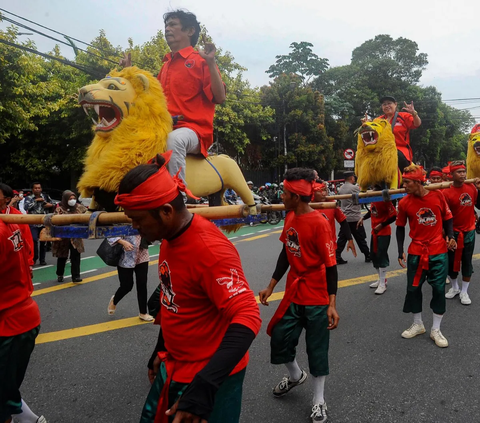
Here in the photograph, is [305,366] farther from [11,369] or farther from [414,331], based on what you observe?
[11,369]

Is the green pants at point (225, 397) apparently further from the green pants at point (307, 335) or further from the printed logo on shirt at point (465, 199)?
the printed logo on shirt at point (465, 199)

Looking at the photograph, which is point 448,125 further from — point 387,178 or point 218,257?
point 218,257

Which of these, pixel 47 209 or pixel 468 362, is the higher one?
pixel 47 209

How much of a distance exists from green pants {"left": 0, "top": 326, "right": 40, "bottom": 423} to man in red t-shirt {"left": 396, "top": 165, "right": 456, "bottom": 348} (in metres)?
3.49

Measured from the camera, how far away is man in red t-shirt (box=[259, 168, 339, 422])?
2895 mm

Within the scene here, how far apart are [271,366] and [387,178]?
2570 millimetres

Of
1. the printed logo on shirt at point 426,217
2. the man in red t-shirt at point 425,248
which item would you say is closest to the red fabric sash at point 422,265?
the man in red t-shirt at point 425,248

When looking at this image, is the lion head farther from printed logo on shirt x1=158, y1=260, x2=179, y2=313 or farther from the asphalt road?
the asphalt road

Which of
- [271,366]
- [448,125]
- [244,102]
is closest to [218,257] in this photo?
[271,366]

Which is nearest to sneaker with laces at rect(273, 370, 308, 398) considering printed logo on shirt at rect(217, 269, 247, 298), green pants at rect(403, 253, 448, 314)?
green pants at rect(403, 253, 448, 314)

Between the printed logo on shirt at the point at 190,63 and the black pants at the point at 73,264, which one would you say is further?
the black pants at the point at 73,264

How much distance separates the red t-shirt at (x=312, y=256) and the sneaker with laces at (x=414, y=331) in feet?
5.49

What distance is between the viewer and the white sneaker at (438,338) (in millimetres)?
3832

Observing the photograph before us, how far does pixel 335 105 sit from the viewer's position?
27.2 meters
